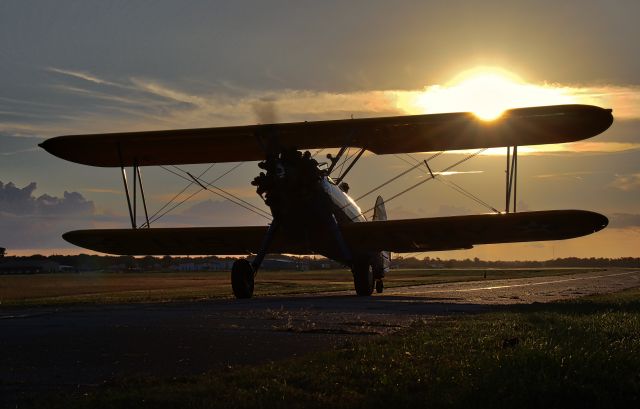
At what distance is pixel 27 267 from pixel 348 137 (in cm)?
13464

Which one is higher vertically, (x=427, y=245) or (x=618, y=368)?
(x=427, y=245)

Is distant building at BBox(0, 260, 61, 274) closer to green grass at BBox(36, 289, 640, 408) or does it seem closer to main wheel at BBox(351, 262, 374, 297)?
main wheel at BBox(351, 262, 374, 297)

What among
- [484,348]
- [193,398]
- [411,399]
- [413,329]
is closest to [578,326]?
[413,329]

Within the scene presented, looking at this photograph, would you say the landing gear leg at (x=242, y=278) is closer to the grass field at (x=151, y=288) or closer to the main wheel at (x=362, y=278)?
the grass field at (x=151, y=288)

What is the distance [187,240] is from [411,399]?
19938 millimetres

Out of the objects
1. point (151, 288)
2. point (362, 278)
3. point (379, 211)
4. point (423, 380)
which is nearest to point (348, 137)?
point (362, 278)

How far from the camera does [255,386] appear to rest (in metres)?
5.74

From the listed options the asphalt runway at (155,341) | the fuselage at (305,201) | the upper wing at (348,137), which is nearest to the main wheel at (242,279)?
the fuselage at (305,201)

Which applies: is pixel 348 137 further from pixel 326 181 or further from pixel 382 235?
pixel 382 235

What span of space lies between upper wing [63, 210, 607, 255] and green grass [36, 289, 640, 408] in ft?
37.5

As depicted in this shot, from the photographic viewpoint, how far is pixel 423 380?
19.6 feet

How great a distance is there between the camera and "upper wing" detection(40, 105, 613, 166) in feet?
64.8

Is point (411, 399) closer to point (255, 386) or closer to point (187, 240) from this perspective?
point (255, 386)

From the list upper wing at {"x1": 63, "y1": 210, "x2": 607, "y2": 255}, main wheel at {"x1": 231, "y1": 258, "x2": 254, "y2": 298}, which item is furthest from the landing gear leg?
upper wing at {"x1": 63, "y1": 210, "x2": 607, "y2": 255}
